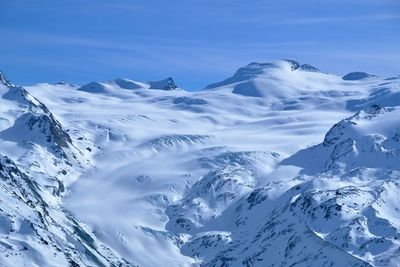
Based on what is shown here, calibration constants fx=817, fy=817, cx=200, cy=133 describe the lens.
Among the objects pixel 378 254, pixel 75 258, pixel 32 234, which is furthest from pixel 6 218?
pixel 378 254

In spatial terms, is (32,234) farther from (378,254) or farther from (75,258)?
(378,254)

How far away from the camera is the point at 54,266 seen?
185 metres

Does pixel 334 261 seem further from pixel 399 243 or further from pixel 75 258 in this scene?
pixel 75 258

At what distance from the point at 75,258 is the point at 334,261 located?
62858 millimetres

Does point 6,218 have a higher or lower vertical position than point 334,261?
higher

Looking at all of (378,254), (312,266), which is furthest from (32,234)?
(378,254)

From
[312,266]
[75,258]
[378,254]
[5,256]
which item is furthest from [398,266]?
[5,256]

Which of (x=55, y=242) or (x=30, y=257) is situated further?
(x=55, y=242)

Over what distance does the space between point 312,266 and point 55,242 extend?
63035 mm

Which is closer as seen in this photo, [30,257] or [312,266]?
[30,257]

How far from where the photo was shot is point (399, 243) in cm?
19912

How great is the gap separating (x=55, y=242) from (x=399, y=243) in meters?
83.8

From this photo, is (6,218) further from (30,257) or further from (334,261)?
(334,261)

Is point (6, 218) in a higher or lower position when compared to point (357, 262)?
higher
